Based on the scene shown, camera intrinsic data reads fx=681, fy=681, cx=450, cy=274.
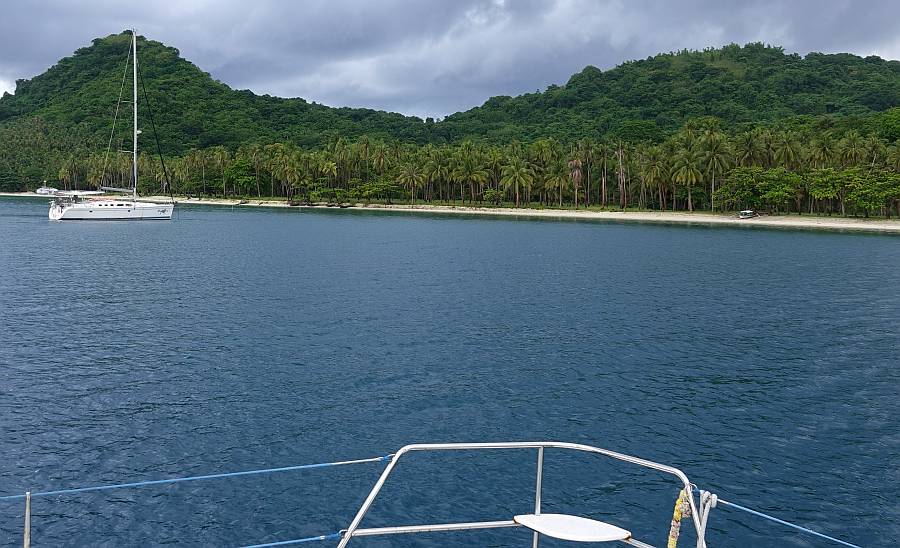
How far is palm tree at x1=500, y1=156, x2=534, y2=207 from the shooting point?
175 meters

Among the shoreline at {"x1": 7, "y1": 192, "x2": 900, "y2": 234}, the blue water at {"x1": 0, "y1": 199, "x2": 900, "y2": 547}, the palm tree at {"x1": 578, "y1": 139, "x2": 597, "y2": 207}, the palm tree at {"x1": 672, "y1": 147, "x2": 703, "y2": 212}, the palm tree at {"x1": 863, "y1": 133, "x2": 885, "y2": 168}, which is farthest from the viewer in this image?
the palm tree at {"x1": 578, "y1": 139, "x2": 597, "y2": 207}

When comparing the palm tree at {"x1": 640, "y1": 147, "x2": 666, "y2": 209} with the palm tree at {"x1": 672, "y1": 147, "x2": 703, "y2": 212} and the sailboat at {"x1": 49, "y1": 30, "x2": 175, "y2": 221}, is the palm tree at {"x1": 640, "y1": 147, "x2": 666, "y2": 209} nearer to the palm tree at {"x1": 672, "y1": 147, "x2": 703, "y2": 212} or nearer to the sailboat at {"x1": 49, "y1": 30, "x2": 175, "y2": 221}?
the palm tree at {"x1": 672, "y1": 147, "x2": 703, "y2": 212}

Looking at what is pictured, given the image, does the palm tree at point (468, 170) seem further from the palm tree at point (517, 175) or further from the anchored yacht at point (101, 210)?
the anchored yacht at point (101, 210)

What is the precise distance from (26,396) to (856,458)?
3116 cm

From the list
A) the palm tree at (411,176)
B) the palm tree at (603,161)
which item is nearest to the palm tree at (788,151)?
the palm tree at (603,161)

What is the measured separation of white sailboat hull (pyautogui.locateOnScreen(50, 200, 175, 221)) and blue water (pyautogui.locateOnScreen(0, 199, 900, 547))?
187 feet

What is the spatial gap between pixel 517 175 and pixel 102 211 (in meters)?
97.5

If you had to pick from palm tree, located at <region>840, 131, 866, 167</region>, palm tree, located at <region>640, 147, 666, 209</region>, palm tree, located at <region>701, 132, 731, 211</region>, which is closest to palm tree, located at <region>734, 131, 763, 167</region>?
palm tree, located at <region>701, 132, 731, 211</region>

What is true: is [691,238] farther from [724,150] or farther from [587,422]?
[587,422]

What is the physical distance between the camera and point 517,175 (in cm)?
17538

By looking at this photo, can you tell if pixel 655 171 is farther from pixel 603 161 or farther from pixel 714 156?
pixel 603 161

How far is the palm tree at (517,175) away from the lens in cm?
17538

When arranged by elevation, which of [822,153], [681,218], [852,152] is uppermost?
[822,153]

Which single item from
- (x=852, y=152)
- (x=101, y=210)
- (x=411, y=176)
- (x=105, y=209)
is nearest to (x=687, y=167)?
(x=852, y=152)
